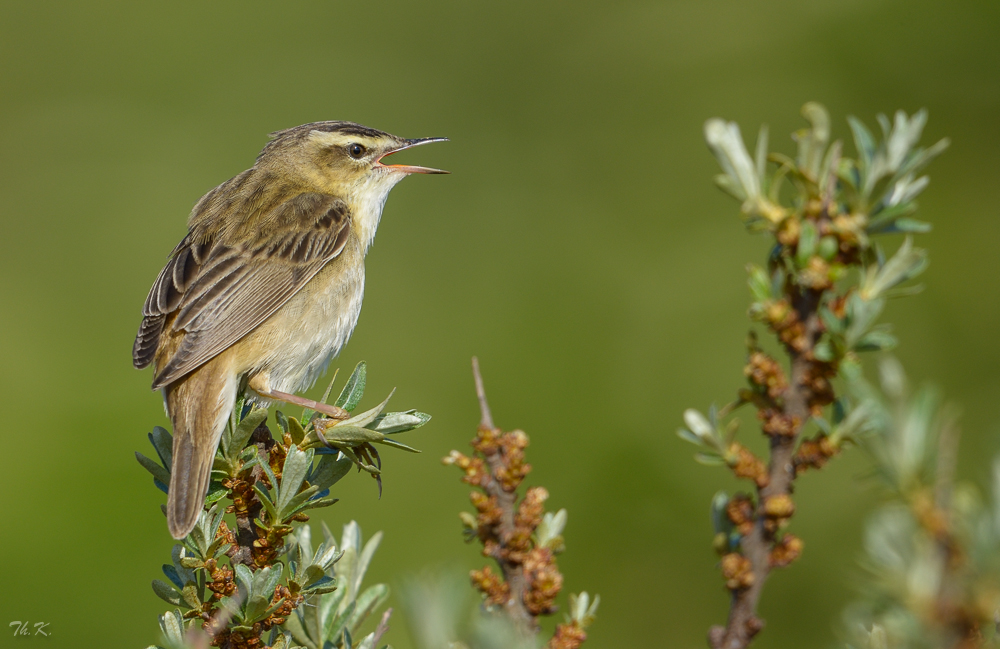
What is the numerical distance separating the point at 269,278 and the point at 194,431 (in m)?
1.29

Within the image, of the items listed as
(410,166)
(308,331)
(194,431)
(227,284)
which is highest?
(410,166)

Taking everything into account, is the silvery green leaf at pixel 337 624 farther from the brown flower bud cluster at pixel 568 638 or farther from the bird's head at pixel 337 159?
the bird's head at pixel 337 159

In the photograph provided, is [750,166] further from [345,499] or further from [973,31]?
[973,31]

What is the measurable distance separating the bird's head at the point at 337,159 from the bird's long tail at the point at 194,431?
144cm

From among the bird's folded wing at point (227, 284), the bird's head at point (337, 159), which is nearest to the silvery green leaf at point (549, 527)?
the bird's folded wing at point (227, 284)

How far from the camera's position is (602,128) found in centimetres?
614

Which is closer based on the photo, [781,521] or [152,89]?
[781,521]

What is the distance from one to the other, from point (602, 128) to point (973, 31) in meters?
2.23

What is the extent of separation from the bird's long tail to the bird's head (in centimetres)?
144

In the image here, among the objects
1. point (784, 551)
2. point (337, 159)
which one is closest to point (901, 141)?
point (784, 551)

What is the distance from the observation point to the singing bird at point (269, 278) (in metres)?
3.52

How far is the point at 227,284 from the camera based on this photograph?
381 centimetres

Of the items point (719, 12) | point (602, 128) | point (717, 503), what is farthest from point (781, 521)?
point (719, 12)
